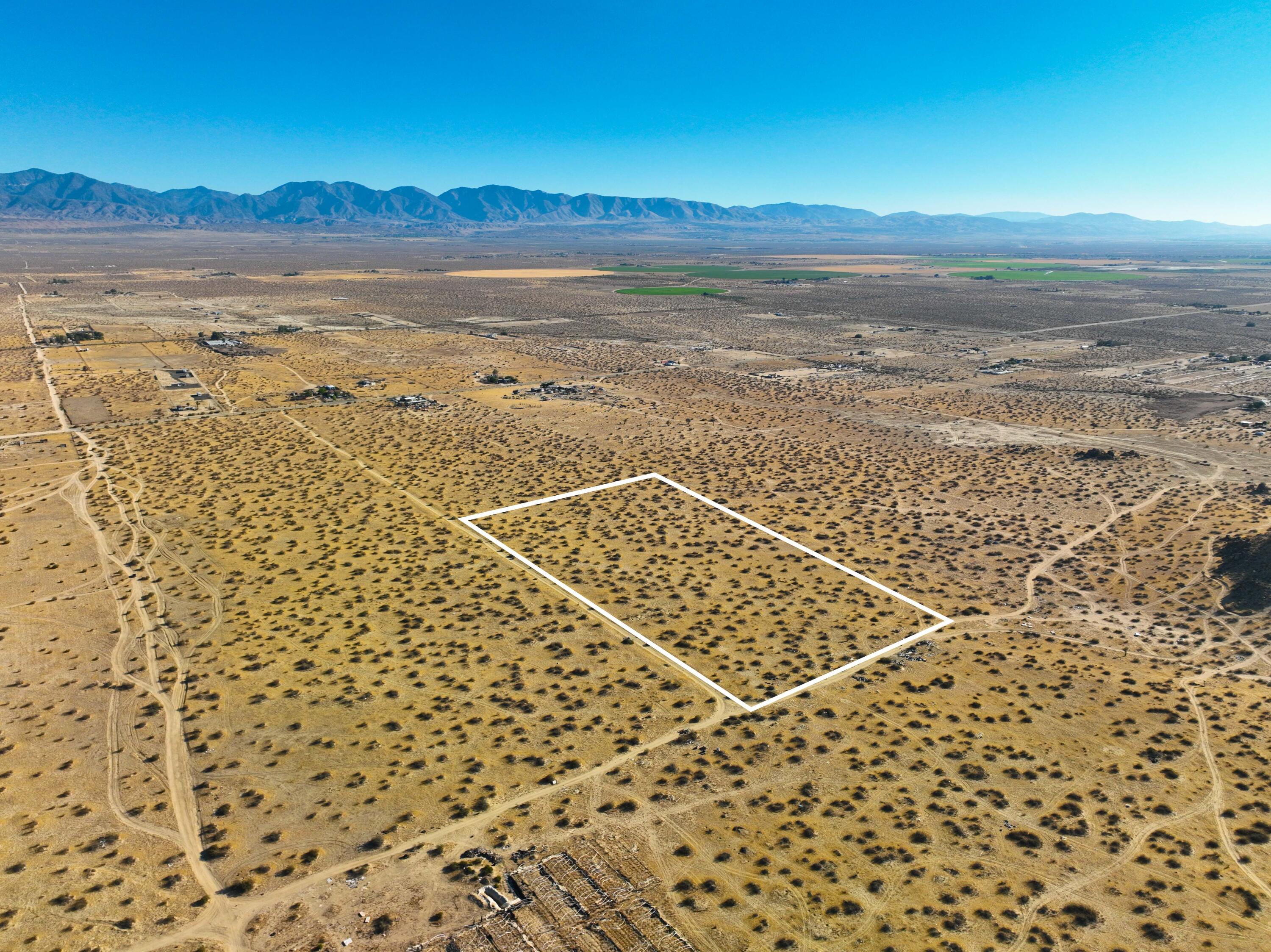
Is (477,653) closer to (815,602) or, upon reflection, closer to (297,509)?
(815,602)

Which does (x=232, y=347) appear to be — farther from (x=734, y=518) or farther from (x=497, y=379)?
(x=734, y=518)

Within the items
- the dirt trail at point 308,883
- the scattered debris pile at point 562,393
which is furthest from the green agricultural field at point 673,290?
the dirt trail at point 308,883

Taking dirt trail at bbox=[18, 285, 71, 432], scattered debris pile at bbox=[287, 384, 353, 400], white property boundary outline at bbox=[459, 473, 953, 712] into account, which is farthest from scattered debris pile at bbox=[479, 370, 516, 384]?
dirt trail at bbox=[18, 285, 71, 432]

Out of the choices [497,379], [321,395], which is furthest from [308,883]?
[497,379]

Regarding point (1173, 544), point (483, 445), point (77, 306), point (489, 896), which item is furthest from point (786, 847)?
point (77, 306)

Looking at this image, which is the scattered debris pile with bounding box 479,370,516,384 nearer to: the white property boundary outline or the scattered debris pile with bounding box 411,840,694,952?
the white property boundary outline

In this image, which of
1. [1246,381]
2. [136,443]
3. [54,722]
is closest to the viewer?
[54,722]
